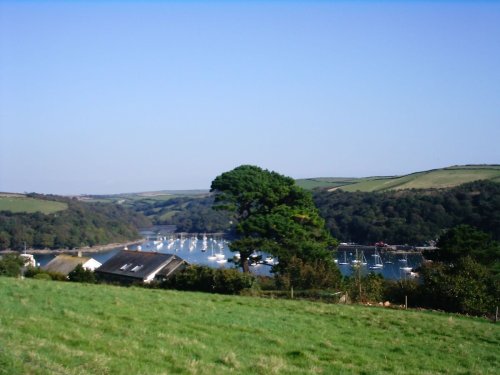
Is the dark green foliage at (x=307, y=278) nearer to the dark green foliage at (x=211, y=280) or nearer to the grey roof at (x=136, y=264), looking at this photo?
the dark green foliage at (x=211, y=280)

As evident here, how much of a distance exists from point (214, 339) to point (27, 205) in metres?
172

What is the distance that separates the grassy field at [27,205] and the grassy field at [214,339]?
15702 cm

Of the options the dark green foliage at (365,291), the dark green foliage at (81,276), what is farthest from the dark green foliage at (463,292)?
the dark green foliage at (81,276)

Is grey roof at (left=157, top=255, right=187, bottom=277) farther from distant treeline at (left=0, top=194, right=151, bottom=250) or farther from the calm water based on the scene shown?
distant treeline at (left=0, top=194, right=151, bottom=250)

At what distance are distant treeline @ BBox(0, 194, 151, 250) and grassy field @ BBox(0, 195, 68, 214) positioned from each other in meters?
4.81

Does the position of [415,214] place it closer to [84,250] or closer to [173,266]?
[84,250]

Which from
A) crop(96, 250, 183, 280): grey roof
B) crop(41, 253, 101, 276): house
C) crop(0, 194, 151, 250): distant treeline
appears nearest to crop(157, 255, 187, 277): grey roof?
crop(96, 250, 183, 280): grey roof

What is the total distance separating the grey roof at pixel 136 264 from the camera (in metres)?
55.2

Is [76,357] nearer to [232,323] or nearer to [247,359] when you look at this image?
[247,359]

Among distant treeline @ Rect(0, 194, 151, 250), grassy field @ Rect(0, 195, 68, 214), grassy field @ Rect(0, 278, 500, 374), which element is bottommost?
distant treeline @ Rect(0, 194, 151, 250)

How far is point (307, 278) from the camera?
3222 centimetres

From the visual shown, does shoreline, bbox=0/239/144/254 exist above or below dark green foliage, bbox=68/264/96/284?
below

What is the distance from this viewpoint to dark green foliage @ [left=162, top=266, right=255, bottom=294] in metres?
27.7

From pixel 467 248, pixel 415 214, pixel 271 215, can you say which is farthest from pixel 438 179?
pixel 271 215
